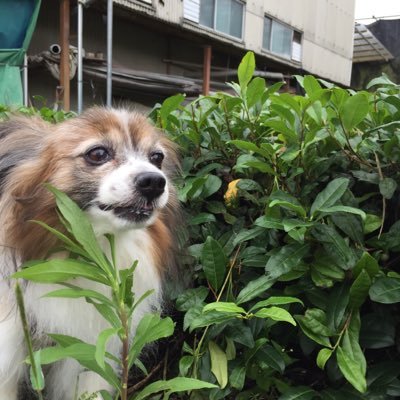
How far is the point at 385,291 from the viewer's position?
4.82 ft

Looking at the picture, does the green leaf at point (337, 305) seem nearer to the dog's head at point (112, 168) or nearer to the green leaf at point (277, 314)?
the green leaf at point (277, 314)

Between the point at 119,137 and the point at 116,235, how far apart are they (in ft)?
1.27

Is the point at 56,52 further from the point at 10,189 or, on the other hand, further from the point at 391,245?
the point at 391,245

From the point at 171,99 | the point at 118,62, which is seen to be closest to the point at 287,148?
the point at 171,99

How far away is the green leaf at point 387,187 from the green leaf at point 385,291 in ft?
0.90

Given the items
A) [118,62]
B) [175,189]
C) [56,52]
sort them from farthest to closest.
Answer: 1. [118,62]
2. [56,52]
3. [175,189]

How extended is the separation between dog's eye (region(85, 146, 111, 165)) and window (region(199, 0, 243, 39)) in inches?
415

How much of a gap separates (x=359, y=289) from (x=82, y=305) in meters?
1.02

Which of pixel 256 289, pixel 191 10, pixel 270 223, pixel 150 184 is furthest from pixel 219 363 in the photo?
pixel 191 10

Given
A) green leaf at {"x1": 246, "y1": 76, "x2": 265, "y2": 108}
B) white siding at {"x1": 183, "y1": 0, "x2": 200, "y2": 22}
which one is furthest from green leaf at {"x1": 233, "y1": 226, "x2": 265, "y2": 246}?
white siding at {"x1": 183, "y1": 0, "x2": 200, "y2": 22}

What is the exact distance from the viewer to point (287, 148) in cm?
181

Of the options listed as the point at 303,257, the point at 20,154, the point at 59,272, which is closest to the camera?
the point at 59,272

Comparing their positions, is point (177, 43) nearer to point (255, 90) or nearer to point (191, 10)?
point (191, 10)

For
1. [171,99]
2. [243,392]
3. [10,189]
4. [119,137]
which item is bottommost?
[243,392]
